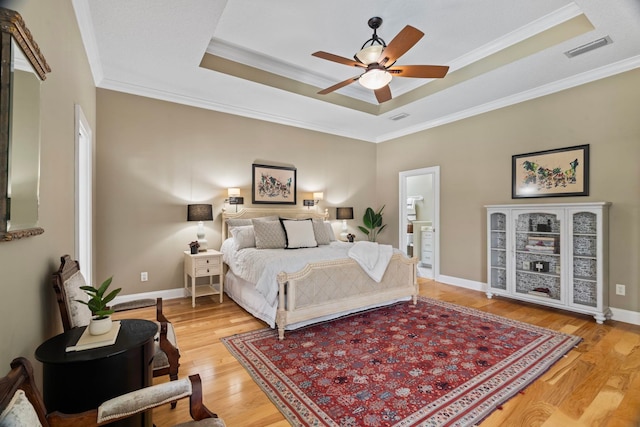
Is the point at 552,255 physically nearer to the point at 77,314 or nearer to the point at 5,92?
the point at 77,314

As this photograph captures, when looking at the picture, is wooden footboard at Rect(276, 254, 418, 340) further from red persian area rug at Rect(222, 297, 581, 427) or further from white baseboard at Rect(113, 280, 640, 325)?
white baseboard at Rect(113, 280, 640, 325)

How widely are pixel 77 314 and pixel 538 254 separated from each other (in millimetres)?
4830

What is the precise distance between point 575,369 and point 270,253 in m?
3.04

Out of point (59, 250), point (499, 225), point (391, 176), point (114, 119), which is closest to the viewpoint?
point (59, 250)

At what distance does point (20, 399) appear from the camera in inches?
33.0

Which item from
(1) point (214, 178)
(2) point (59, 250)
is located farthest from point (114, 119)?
(2) point (59, 250)

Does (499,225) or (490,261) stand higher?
(499,225)

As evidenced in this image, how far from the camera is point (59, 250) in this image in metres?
1.99

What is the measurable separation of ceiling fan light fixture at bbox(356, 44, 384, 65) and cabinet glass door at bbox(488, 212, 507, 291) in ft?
9.69

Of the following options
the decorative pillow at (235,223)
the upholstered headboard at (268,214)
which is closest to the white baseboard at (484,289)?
the upholstered headboard at (268,214)

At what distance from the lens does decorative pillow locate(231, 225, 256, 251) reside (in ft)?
13.7

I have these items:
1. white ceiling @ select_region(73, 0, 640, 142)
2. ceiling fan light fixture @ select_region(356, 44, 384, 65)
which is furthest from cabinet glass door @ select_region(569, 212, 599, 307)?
ceiling fan light fixture @ select_region(356, 44, 384, 65)

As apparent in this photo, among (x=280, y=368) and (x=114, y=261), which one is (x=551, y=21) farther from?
(x=114, y=261)

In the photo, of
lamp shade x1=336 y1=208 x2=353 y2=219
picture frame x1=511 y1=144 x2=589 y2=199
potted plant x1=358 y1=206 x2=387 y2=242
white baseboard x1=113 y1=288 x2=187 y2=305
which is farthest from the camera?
potted plant x1=358 y1=206 x2=387 y2=242
